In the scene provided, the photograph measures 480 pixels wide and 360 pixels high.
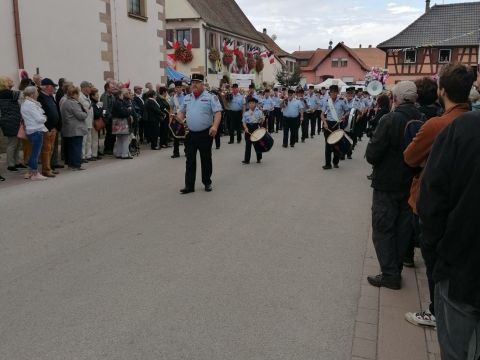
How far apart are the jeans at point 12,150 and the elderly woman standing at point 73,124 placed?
0.96m

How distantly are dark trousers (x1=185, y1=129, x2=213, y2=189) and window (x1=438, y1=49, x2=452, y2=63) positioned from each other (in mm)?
41515

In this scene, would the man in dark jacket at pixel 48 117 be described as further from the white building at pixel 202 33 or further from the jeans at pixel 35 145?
the white building at pixel 202 33

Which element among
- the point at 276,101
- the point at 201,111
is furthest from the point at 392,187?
the point at 276,101

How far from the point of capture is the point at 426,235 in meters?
2.34

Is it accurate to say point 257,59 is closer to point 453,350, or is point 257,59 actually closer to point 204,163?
point 204,163

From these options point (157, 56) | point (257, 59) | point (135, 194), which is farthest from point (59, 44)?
point (257, 59)

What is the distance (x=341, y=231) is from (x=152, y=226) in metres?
2.40

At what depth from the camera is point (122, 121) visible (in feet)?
40.1

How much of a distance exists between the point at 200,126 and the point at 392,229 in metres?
4.69

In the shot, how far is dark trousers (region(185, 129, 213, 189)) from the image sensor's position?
844 cm

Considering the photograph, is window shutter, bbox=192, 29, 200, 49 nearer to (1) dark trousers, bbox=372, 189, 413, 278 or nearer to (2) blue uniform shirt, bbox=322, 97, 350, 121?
(2) blue uniform shirt, bbox=322, 97, 350, 121

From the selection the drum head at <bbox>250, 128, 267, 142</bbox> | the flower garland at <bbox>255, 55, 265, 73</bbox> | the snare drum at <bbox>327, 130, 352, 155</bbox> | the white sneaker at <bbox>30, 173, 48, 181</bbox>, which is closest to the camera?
the white sneaker at <bbox>30, 173, 48, 181</bbox>

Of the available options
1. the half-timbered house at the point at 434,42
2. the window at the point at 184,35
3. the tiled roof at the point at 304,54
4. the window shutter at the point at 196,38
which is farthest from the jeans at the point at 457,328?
the tiled roof at the point at 304,54

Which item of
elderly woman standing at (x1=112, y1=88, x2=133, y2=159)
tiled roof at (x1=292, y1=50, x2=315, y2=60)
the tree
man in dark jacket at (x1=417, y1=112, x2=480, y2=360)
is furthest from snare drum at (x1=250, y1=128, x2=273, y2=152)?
tiled roof at (x1=292, y1=50, x2=315, y2=60)
